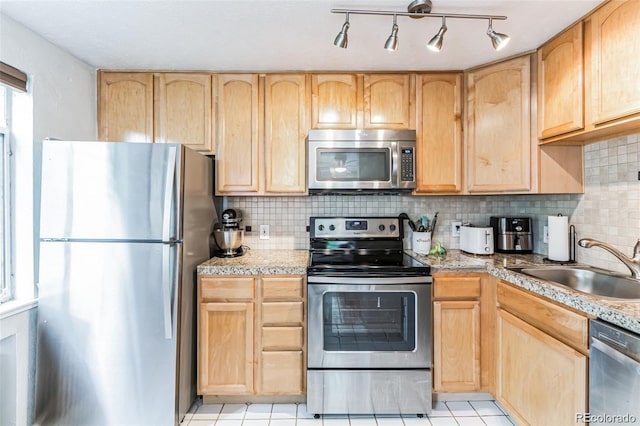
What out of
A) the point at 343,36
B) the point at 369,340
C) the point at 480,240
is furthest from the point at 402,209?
the point at 343,36

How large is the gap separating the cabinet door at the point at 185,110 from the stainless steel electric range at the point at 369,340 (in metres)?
1.26

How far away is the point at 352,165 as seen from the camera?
7.46 ft

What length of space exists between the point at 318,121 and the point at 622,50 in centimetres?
164

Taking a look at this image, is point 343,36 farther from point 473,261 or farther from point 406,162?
point 473,261

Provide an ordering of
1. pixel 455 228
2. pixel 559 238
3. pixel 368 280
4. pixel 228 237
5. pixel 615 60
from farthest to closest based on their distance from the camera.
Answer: pixel 455 228
pixel 228 237
pixel 559 238
pixel 368 280
pixel 615 60

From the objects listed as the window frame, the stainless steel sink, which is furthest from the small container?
the window frame

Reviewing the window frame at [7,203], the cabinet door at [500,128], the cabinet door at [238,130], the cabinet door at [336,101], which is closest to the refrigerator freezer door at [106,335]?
the window frame at [7,203]

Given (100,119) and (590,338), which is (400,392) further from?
(100,119)

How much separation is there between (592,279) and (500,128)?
3.46 ft

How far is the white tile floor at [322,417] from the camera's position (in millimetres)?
1958

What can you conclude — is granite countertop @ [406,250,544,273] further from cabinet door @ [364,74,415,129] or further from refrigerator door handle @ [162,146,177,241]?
refrigerator door handle @ [162,146,177,241]

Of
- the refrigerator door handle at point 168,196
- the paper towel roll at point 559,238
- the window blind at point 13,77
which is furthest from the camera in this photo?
the paper towel roll at point 559,238

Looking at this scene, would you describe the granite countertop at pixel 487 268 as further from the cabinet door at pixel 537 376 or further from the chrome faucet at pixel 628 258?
the chrome faucet at pixel 628 258

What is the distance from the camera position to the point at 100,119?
2.36 meters
